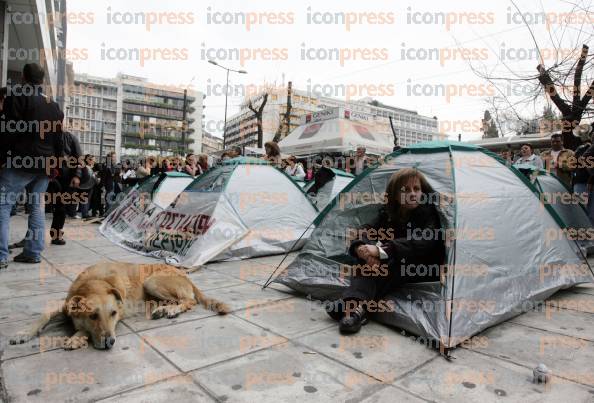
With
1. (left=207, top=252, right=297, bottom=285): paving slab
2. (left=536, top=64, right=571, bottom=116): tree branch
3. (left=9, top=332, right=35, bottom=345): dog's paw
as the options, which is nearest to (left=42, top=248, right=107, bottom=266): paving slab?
(left=207, top=252, right=297, bottom=285): paving slab

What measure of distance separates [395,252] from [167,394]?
184 cm

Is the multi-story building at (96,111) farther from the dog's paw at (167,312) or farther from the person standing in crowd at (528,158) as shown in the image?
the dog's paw at (167,312)

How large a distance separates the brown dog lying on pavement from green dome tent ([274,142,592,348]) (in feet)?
3.56

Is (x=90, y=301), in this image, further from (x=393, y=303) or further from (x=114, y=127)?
(x=114, y=127)

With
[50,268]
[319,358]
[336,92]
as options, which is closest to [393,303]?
[319,358]

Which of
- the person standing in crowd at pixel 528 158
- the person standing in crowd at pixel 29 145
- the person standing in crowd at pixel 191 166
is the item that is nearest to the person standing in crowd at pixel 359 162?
the person standing in crowd at pixel 528 158

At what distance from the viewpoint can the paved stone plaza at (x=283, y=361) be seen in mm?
1968

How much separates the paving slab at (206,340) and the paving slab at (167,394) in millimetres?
184

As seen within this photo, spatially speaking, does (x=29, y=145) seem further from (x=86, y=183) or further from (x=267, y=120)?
(x=267, y=120)

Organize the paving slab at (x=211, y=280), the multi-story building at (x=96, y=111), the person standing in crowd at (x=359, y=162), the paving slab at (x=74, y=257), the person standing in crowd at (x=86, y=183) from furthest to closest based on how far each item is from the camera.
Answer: the multi-story building at (x=96, y=111) < the person standing in crowd at (x=359, y=162) < the person standing in crowd at (x=86, y=183) < the paving slab at (x=74, y=257) < the paving slab at (x=211, y=280)

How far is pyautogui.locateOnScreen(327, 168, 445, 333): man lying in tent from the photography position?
2912mm

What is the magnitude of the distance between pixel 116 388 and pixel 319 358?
117 cm

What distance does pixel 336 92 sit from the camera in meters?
13.1

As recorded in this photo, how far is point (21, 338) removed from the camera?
2443 millimetres
